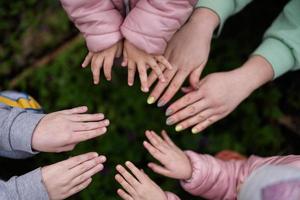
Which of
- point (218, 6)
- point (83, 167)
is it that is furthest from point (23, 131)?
point (218, 6)

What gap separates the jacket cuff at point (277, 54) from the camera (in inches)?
83.0

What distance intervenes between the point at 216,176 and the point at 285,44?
2.09 feet

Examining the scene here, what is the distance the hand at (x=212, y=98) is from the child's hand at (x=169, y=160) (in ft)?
0.31

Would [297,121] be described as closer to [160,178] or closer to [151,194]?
[160,178]

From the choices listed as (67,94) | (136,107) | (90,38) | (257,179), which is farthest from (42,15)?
(257,179)

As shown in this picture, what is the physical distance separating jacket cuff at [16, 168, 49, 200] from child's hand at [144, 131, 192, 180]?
0.43 meters

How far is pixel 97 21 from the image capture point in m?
1.87

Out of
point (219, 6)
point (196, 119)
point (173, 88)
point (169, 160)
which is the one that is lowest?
point (169, 160)

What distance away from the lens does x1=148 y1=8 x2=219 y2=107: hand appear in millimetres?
2021

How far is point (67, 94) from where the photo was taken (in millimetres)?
A: 2600

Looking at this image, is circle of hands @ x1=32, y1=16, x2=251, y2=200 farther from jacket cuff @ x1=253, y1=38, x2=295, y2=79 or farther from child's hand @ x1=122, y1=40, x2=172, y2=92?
jacket cuff @ x1=253, y1=38, x2=295, y2=79

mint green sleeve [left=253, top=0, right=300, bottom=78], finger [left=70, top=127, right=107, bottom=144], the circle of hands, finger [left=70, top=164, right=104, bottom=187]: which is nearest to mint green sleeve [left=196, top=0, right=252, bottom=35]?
the circle of hands

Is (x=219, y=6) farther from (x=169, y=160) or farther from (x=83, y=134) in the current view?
(x=83, y=134)

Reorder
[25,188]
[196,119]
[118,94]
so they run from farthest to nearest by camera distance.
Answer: [118,94]
[196,119]
[25,188]
